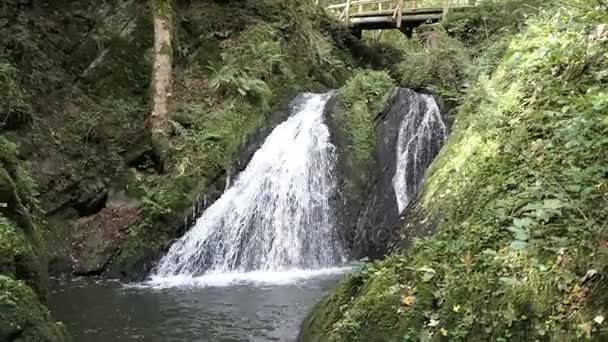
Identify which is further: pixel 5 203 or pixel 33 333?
pixel 5 203

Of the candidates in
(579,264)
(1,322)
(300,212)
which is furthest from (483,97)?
(1,322)

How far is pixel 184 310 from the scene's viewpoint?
8.00m

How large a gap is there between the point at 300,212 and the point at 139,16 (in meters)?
6.66

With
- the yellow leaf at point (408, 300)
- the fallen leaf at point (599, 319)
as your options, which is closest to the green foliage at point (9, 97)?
the yellow leaf at point (408, 300)

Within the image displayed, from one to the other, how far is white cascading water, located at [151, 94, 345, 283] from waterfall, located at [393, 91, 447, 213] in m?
1.42

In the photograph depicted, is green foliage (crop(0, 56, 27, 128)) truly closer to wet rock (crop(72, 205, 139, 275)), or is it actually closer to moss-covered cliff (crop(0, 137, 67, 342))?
wet rock (crop(72, 205, 139, 275))

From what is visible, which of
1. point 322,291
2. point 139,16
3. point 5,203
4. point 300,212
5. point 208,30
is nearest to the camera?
point 5,203

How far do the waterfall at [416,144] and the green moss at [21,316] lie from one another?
8.03 metres

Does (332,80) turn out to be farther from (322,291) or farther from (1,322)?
(1,322)

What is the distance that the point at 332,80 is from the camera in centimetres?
1695

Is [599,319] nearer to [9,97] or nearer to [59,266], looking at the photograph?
[59,266]

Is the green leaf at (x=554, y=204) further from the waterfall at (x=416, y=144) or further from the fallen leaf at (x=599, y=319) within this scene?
the waterfall at (x=416, y=144)

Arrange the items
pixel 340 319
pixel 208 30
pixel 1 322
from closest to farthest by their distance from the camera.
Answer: pixel 1 322
pixel 340 319
pixel 208 30

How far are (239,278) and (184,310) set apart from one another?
223cm
